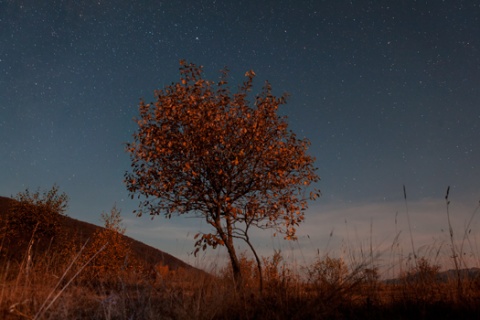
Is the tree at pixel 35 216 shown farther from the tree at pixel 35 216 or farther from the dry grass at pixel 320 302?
the dry grass at pixel 320 302

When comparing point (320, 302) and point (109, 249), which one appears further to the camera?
point (109, 249)

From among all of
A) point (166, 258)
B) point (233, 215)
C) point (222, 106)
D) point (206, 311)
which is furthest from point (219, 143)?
point (166, 258)

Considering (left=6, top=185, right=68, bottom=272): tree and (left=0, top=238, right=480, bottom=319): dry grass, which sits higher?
(left=6, top=185, right=68, bottom=272): tree

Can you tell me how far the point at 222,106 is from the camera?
17672mm

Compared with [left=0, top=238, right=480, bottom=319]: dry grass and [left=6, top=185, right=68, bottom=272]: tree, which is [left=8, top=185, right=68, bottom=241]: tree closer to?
[left=6, top=185, right=68, bottom=272]: tree

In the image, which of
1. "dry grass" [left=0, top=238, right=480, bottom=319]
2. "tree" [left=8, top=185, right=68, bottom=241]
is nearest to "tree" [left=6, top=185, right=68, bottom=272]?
"tree" [left=8, top=185, right=68, bottom=241]

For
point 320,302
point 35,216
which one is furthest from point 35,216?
point 320,302

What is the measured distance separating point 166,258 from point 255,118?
7704 cm

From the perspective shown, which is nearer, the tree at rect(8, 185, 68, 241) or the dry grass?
the dry grass

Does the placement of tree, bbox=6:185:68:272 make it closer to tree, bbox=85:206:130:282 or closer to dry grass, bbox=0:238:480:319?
tree, bbox=85:206:130:282

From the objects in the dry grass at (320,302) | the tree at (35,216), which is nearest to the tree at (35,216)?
the tree at (35,216)

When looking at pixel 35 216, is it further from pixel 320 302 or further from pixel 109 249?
pixel 320 302

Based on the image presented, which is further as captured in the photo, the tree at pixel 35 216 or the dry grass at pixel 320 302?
the tree at pixel 35 216

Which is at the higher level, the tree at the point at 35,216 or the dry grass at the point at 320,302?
the tree at the point at 35,216
